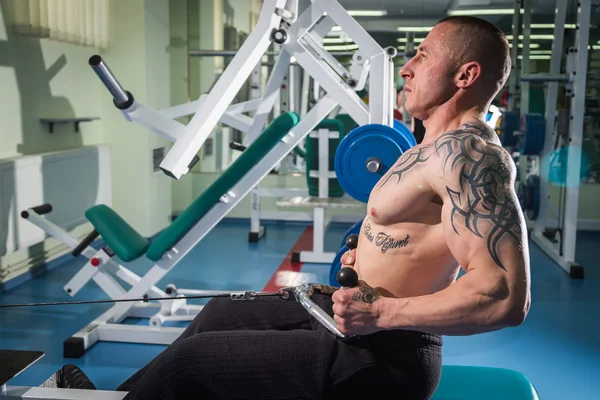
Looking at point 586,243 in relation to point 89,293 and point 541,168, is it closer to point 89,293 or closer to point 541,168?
point 541,168

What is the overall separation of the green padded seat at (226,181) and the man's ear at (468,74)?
1.36m

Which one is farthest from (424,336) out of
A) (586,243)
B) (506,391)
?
(586,243)

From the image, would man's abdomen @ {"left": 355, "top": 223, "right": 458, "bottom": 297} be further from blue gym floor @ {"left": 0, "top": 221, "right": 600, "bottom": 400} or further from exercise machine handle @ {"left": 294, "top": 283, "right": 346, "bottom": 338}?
blue gym floor @ {"left": 0, "top": 221, "right": 600, "bottom": 400}

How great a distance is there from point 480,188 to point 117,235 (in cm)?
205

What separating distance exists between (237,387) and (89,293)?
8.32 feet

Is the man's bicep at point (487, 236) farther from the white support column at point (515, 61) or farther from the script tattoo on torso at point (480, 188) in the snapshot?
the white support column at point (515, 61)

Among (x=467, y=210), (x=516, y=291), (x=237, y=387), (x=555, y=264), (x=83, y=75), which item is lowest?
(x=555, y=264)

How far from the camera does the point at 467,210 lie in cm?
113

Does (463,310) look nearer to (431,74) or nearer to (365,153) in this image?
(431,74)

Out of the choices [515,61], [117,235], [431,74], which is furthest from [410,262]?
[515,61]

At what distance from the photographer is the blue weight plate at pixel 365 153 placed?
229 centimetres

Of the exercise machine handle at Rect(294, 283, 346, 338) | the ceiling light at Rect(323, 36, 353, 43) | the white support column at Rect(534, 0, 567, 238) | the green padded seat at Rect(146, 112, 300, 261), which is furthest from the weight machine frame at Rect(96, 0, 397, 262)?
the ceiling light at Rect(323, 36, 353, 43)

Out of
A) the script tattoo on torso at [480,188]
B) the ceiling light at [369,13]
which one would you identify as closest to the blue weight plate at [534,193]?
the ceiling light at [369,13]

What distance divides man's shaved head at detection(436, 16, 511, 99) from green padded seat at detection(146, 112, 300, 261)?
135cm
